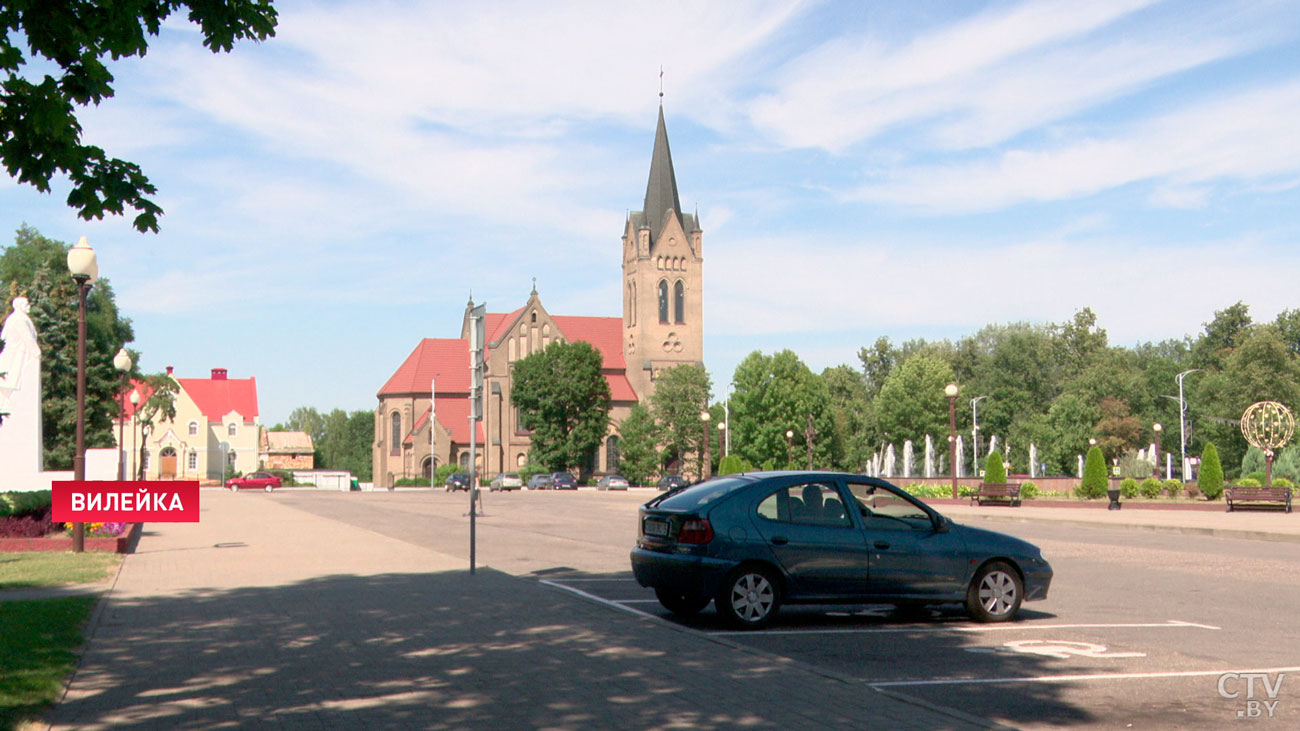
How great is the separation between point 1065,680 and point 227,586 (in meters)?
9.85

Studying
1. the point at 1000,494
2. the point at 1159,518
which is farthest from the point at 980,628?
the point at 1000,494

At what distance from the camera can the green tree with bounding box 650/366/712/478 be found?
294 ft

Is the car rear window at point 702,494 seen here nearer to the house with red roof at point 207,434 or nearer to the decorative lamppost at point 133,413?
the decorative lamppost at point 133,413

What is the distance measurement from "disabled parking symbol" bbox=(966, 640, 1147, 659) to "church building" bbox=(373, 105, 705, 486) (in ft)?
270

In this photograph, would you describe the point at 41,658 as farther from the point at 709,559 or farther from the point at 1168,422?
the point at 1168,422

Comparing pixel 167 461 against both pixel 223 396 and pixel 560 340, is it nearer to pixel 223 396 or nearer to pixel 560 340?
pixel 223 396

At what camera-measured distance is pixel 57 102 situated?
7.29 meters

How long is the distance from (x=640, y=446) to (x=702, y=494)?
79.2m

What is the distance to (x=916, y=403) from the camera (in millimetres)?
97312

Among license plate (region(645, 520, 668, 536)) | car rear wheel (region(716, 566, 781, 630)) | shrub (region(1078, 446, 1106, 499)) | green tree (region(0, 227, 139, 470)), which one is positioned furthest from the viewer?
green tree (region(0, 227, 139, 470))

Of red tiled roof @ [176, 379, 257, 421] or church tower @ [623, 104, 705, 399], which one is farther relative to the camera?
red tiled roof @ [176, 379, 257, 421]

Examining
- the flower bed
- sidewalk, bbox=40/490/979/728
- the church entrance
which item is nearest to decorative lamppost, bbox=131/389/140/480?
the flower bed

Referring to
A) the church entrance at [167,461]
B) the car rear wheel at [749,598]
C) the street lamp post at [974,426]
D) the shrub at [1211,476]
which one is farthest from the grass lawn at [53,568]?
the street lamp post at [974,426]

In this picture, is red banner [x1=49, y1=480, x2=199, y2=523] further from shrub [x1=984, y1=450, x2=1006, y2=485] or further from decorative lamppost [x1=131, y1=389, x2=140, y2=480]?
shrub [x1=984, y1=450, x2=1006, y2=485]
